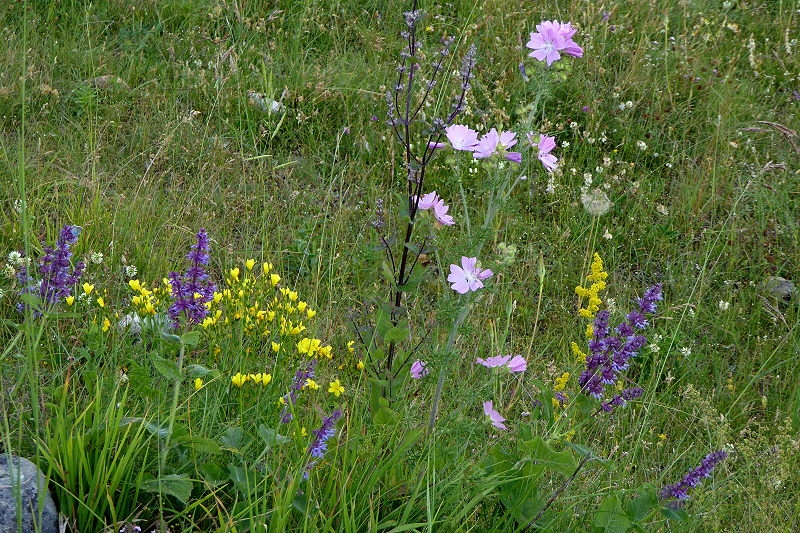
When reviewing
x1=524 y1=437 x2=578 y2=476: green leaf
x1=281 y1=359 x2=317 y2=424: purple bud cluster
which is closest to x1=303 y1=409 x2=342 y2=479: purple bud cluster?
x1=281 y1=359 x2=317 y2=424: purple bud cluster

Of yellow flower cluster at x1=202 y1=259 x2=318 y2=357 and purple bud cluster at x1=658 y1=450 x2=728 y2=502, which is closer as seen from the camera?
purple bud cluster at x1=658 y1=450 x2=728 y2=502

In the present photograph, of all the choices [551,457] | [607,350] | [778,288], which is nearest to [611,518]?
[551,457]

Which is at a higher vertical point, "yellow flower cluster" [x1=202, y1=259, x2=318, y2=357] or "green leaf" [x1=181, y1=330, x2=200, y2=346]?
"green leaf" [x1=181, y1=330, x2=200, y2=346]

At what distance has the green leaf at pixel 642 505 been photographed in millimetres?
2133

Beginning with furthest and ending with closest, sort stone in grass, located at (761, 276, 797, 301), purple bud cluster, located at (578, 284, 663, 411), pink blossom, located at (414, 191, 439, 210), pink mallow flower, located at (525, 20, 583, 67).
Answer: stone in grass, located at (761, 276, 797, 301) < purple bud cluster, located at (578, 284, 663, 411) < pink blossom, located at (414, 191, 439, 210) < pink mallow flower, located at (525, 20, 583, 67)

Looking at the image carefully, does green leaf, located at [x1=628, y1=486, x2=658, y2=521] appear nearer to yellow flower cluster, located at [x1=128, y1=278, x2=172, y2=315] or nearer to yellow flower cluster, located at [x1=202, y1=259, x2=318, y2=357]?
yellow flower cluster, located at [x1=202, y1=259, x2=318, y2=357]

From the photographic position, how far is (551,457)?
6.79ft

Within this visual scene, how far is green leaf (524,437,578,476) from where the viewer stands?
6.73 ft

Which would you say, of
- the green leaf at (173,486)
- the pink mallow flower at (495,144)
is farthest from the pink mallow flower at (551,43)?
the green leaf at (173,486)

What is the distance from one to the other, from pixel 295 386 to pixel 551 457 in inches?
28.2

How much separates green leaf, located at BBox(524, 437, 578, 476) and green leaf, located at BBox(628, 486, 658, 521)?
220 mm

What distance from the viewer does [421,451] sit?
7.15ft

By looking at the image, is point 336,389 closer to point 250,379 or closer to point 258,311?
point 250,379

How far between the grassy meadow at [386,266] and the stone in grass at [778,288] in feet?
0.07
